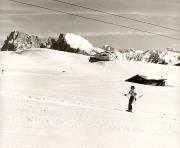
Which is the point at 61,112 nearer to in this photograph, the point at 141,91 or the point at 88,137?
the point at 88,137

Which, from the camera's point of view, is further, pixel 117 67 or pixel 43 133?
pixel 117 67

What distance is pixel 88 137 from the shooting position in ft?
47.0

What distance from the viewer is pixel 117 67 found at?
264 ft

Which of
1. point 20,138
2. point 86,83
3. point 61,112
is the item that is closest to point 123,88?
point 86,83

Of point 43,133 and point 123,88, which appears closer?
point 43,133

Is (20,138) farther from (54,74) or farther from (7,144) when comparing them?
(54,74)

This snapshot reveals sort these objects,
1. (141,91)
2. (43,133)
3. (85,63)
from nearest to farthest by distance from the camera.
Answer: (43,133) → (141,91) → (85,63)

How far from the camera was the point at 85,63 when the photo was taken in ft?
286

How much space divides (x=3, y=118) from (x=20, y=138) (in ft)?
10.8

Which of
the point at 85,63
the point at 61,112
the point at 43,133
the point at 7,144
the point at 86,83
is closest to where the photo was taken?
the point at 7,144

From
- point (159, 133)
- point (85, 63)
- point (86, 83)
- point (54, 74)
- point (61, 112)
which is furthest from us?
point (85, 63)

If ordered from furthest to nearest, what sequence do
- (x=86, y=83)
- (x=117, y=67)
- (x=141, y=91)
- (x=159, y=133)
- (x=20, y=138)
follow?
(x=117, y=67) < (x=86, y=83) < (x=141, y=91) < (x=159, y=133) < (x=20, y=138)

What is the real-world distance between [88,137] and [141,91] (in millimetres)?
33203

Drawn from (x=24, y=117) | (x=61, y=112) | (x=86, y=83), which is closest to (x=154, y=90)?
(x=86, y=83)
